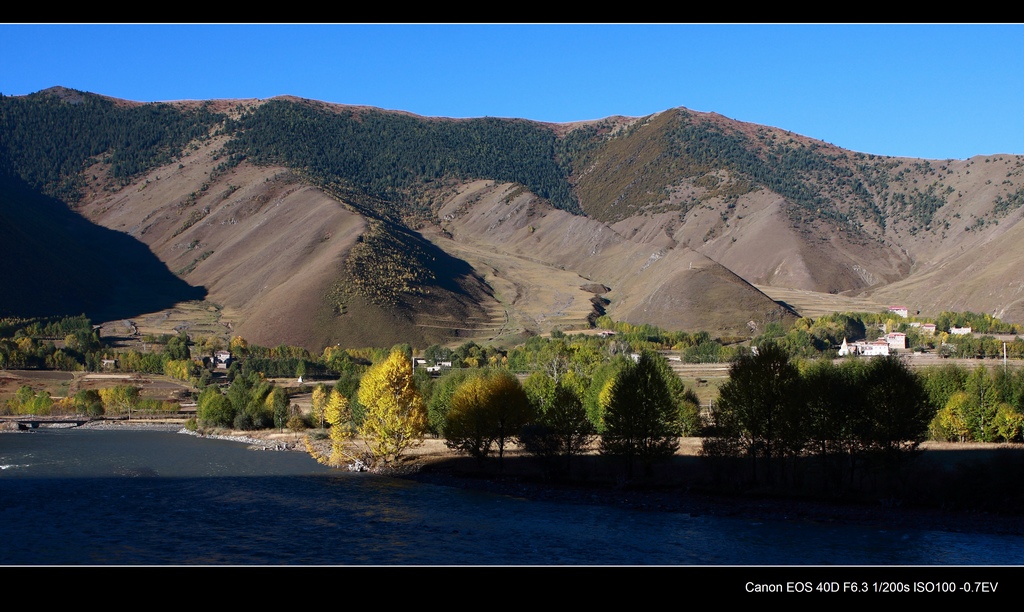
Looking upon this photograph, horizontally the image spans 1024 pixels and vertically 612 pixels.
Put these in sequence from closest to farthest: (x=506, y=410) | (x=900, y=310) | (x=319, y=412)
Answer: (x=506, y=410), (x=319, y=412), (x=900, y=310)

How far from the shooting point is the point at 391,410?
56.5 m

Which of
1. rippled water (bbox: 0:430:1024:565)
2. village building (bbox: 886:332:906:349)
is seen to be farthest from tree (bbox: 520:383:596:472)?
village building (bbox: 886:332:906:349)

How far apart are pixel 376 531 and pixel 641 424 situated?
20362mm

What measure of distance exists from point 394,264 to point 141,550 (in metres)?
153

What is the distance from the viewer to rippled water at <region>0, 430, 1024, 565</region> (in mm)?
31641

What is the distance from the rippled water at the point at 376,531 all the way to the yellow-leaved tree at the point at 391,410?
4442 mm

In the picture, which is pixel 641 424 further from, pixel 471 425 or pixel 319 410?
pixel 319 410

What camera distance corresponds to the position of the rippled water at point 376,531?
3164 cm

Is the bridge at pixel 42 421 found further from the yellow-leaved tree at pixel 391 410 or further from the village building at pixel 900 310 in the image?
the village building at pixel 900 310

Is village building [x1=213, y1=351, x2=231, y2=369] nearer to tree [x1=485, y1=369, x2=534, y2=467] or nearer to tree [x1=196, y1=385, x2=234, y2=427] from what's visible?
tree [x1=196, y1=385, x2=234, y2=427]

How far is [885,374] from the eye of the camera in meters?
47.3

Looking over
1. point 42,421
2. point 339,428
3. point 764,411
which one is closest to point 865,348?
point 764,411
